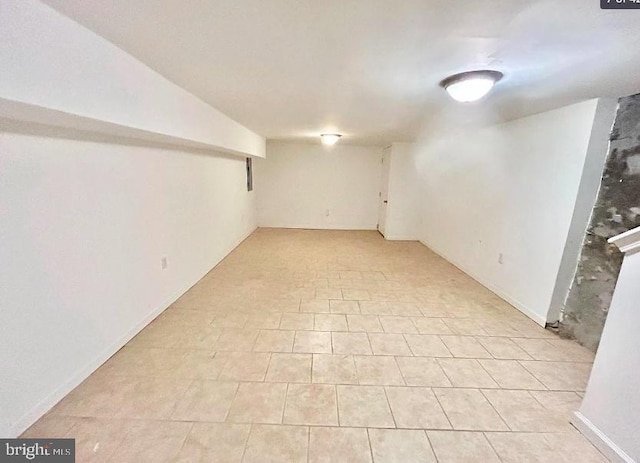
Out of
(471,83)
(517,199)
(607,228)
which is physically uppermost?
(471,83)

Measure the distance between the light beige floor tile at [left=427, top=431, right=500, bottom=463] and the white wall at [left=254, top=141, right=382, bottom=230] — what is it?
5.54 metres

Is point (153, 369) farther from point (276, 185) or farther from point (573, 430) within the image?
point (276, 185)

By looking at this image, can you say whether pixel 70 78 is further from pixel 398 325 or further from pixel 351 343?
pixel 398 325

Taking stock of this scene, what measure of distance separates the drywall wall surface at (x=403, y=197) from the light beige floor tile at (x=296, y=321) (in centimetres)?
373

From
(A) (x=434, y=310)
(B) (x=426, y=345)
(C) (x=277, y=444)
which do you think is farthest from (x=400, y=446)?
(A) (x=434, y=310)

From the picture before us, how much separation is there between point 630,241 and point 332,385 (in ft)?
5.90

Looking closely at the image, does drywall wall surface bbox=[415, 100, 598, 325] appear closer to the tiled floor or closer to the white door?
the tiled floor

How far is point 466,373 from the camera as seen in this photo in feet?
6.81

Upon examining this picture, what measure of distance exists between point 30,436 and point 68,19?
2.01 m

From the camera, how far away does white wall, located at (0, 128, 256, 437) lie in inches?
57.7

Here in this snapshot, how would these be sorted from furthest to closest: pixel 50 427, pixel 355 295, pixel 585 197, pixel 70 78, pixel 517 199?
pixel 355 295
pixel 517 199
pixel 585 197
pixel 50 427
pixel 70 78

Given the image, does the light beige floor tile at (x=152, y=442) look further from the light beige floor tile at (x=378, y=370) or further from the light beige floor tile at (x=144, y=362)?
the light beige floor tile at (x=378, y=370)

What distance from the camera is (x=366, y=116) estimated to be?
10.4 feet

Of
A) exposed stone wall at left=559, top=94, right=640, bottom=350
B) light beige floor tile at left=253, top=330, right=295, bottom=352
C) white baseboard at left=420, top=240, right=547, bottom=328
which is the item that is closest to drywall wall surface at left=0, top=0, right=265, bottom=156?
light beige floor tile at left=253, top=330, right=295, bottom=352
